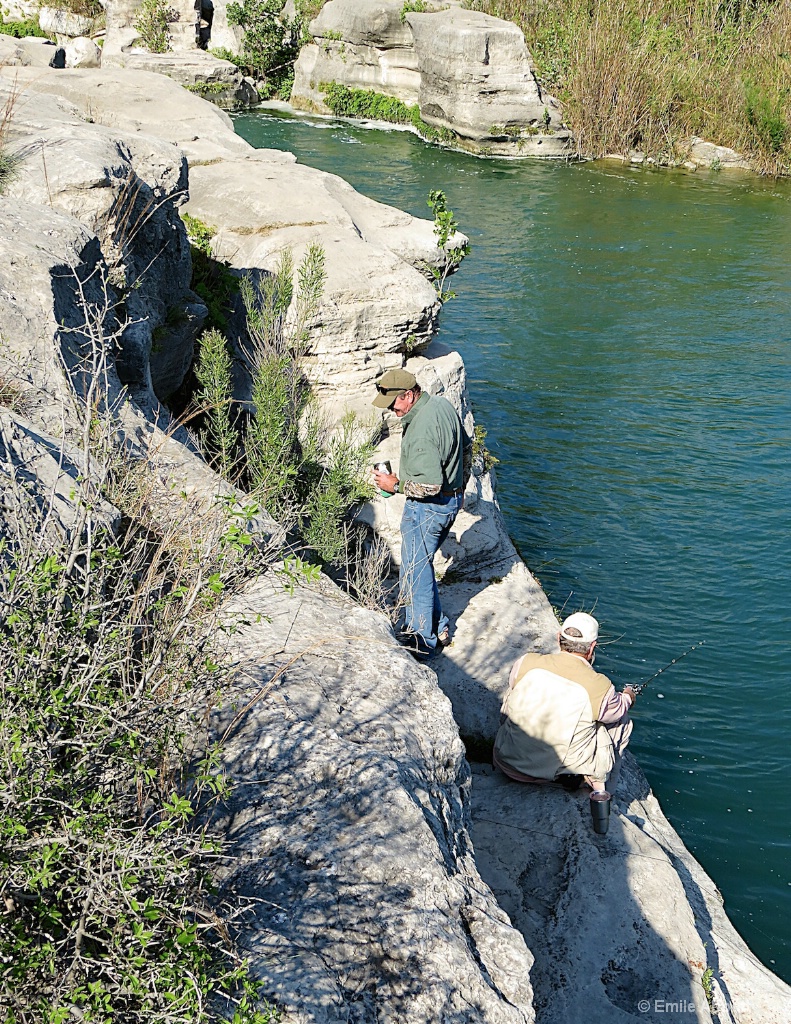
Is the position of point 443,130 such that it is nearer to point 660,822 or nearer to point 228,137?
point 228,137

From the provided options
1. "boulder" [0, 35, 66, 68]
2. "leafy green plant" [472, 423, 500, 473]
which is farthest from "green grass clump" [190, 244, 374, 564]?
"boulder" [0, 35, 66, 68]

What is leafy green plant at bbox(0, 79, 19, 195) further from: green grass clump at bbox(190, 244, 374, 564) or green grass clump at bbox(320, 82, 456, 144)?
green grass clump at bbox(320, 82, 456, 144)

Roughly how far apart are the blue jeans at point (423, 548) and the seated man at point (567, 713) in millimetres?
1133

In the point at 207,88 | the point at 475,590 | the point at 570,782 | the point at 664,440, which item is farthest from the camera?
the point at 207,88

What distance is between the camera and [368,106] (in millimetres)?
27703

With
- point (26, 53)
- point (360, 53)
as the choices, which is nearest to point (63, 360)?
point (26, 53)

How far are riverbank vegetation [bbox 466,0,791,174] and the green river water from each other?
2922 millimetres

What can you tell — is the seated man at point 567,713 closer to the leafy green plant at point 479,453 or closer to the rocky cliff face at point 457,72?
the leafy green plant at point 479,453

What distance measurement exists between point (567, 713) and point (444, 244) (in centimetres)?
582

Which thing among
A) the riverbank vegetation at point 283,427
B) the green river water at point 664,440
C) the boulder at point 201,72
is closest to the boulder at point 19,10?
the boulder at point 201,72

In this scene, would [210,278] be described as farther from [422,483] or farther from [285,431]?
[422,483]

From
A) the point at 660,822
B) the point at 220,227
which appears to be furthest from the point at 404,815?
the point at 220,227

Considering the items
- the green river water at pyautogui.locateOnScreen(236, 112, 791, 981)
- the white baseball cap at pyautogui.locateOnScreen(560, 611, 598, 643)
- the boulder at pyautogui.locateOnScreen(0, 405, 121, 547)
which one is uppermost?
the boulder at pyautogui.locateOnScreen(0, 405, 121, 547)

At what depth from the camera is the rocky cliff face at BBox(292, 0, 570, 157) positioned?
82.0ft
